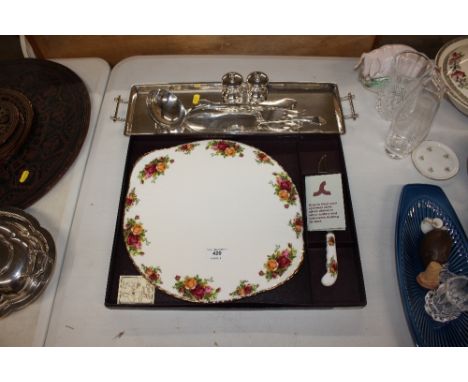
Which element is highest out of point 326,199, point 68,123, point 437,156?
point 68,123

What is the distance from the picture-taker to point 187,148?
80 centimetres

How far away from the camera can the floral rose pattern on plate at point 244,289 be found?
0.66m

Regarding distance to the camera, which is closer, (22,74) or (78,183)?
(78,183)

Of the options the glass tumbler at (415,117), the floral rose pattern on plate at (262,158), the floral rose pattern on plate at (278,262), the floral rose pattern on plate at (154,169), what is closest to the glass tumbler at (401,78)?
the glass tumbler at (415,117)

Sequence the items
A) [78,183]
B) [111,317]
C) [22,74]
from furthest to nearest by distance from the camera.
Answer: [22,74] → [78,183] → [111,317]

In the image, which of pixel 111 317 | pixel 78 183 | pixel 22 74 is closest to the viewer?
pixel 111 317

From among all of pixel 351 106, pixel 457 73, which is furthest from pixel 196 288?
pixel 457 73

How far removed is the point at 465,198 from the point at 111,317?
0.80 m

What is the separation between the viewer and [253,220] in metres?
0.73

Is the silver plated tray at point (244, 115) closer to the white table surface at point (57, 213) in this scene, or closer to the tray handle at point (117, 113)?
the tray handle at point (117, 113)

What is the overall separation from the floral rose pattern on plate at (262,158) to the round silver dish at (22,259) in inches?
18.7

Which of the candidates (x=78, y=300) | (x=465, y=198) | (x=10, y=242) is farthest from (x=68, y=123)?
(x=465, y=198)

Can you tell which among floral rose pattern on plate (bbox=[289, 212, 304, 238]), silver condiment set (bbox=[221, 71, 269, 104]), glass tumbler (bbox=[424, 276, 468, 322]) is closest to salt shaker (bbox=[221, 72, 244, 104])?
silver condiment set (bbox=[221, 71, 269, 104])

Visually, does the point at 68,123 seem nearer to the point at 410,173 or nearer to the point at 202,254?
the point at 202,254
